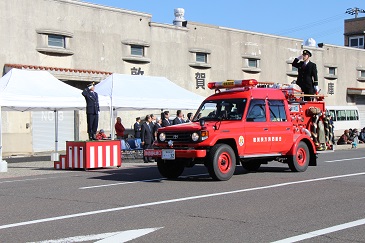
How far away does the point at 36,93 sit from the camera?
749 inches

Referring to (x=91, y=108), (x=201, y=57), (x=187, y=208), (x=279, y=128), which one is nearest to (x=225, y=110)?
(x=279, y=128)

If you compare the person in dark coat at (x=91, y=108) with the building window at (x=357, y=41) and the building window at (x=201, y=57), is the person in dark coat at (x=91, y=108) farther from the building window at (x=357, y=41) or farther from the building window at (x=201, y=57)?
the building window at (x=357, y=41)

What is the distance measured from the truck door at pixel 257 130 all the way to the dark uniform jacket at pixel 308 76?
8.31ft

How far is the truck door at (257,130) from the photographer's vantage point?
44.6ft

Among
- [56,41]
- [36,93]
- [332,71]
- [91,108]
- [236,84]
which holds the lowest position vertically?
[91,108]

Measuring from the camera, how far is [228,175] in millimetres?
13094

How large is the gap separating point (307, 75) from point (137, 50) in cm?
1746

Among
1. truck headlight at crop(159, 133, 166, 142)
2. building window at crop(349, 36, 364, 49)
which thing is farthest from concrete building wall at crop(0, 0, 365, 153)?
building window at crop(349, 36, 364, 49)

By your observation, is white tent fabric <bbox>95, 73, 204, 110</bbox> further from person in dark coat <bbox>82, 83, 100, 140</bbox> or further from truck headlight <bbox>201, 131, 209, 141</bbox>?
truck headlight <bbox>201, 131, 209, 141</bbox>

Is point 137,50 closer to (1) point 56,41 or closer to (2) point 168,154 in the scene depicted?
(1) point 56,41

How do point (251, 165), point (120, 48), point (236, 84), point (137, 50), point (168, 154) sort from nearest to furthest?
point (168, 154), point (236, 84), point (251, 165), point (120, 48), point (137, 50)

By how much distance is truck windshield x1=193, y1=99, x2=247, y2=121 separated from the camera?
13.7 metres

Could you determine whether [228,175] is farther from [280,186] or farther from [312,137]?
[312,137]

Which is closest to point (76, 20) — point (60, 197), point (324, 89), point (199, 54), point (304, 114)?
point (199, 54)
